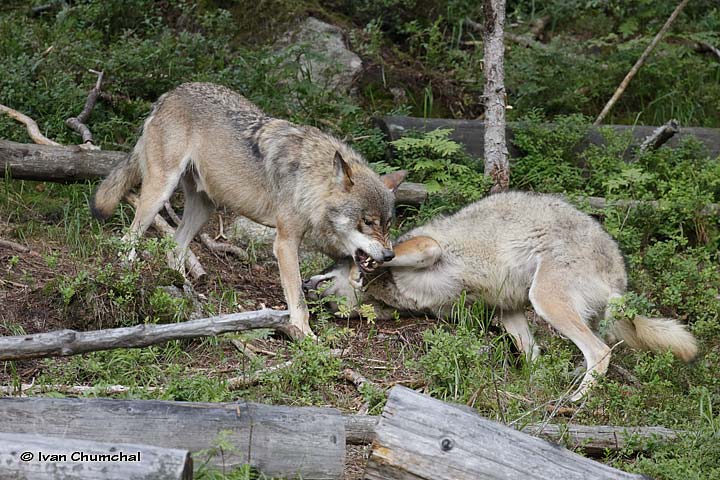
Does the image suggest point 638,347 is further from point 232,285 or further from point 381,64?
point 381,64

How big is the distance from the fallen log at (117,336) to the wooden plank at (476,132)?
5394 millimetres

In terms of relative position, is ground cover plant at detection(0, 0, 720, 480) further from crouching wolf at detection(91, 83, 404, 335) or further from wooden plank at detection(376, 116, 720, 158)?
crouching wolf at detection(91, 83, 404, 335)

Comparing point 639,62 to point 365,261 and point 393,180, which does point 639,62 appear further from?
point 365,261

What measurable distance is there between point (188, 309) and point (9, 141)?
2.96 m

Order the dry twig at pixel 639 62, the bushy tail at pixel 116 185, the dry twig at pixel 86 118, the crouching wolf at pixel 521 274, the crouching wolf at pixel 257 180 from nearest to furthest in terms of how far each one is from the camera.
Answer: the crouching wolf at pixel 521 274
the crouching wolf at pixel 257 180
the bushy tail at pixel 116 185
the dry twig at pixel 86 118
the dry twig at pixel 639 62

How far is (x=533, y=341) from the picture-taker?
24.3ft

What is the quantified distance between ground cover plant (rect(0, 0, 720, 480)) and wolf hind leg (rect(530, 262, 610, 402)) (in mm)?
225

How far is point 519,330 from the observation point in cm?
748

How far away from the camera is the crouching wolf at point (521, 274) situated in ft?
22.3

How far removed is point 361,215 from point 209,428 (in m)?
3.50

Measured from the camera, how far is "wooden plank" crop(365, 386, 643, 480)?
386 centimetres

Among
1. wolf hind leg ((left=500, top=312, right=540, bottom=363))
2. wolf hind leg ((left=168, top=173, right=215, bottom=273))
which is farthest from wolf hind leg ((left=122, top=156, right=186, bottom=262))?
wolf hind leg ((left=500, top=312, right=540, bottom=363))

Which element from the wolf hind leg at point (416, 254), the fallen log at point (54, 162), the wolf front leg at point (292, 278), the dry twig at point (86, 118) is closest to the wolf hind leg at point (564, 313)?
the wolf hind leg at point (416, 254)

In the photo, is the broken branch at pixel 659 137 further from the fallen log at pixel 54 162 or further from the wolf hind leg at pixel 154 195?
the fallen log at pixel 54 162
